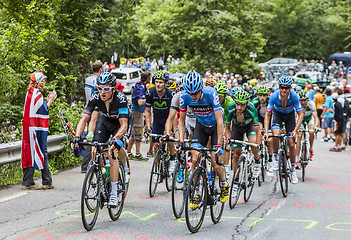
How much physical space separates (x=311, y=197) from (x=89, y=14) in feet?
26.8

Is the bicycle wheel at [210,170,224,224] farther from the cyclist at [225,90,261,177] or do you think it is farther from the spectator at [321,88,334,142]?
the spectator at [321,88,334,142]

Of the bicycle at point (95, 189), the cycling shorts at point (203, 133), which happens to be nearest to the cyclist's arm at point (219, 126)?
the cycling shorts at point (203, 133)

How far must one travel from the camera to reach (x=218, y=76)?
30891 mm

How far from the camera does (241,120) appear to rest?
965 centimetres

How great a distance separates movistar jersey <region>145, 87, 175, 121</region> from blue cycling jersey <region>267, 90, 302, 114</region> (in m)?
2.05

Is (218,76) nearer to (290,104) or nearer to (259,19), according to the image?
(259,19)

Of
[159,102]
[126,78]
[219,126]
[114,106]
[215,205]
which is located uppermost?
[126,78]

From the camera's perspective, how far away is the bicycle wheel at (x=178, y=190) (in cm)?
725

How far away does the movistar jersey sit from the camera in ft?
35.0

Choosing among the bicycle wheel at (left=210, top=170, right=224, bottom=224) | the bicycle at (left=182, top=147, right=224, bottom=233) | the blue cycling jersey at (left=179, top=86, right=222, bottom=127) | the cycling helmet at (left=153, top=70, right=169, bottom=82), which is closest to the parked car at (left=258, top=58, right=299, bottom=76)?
the cycling helmet at (left=153, top=70, right=169, bottom=82)

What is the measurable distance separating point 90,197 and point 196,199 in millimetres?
1426

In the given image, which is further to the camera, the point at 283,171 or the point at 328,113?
the point at 328,113

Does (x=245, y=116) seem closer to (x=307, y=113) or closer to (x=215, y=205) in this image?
(x=215, y=205)

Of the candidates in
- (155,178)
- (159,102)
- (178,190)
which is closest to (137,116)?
(159,102)
